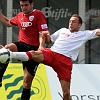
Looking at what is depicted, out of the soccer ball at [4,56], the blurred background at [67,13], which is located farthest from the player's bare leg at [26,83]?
the blurred background at [67,13]

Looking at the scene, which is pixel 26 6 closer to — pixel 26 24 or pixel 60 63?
pixel 26 24

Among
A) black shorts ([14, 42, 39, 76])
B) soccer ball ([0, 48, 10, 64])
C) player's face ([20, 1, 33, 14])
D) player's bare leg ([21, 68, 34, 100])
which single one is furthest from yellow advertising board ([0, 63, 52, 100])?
soccer ball ([0, 48, 10, 64])

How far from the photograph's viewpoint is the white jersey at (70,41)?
895 centimetres

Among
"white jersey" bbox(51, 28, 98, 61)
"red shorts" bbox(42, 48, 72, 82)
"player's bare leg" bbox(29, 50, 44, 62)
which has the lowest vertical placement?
"red shorts" bbox(42, 48, 72, 82)

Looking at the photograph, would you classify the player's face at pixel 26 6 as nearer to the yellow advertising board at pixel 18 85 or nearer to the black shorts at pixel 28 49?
the black shorts at pixel 28 49

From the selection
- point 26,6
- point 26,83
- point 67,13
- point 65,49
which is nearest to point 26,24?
point 26,6

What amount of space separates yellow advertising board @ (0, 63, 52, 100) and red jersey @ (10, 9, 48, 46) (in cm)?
160

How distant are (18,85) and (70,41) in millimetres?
1919

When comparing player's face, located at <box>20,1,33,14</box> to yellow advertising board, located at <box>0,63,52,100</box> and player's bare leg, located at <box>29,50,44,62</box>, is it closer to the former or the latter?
player's bare leg, located at <box>29,50,44,62</box>

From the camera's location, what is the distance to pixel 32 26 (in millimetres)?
8969

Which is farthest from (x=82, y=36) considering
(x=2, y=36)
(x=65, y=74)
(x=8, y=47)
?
(x=2, y=36)

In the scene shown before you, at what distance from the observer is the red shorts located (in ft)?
28.6

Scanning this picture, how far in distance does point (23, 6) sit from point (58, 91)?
7.49ft

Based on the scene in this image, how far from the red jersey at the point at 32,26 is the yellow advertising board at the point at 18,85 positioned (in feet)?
5.24
